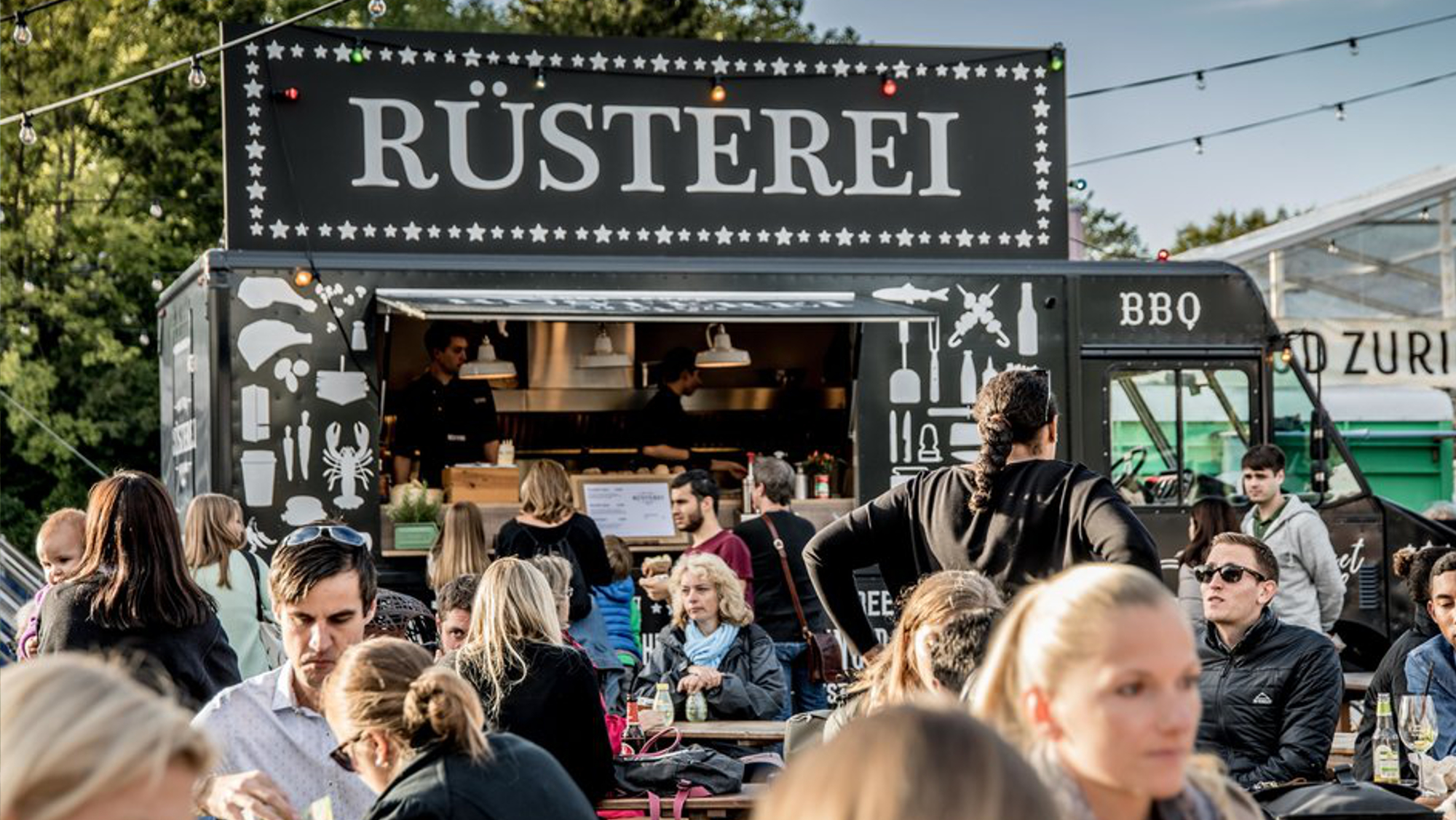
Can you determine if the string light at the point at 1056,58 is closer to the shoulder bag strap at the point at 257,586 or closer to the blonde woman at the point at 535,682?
the shoulder bag strap at the point at 257,586

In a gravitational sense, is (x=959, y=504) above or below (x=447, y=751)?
above

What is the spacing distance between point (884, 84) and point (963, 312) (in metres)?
1.41

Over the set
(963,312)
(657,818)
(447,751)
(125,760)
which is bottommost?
(657,818)

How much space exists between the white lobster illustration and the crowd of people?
5.04 feet

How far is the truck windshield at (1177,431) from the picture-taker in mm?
10938

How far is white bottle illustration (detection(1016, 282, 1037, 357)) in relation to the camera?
10.8m

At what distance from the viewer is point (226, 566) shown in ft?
24.2

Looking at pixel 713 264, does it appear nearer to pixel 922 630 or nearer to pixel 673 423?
pixel 673 423

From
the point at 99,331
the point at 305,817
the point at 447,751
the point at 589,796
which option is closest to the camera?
the point at 447,751

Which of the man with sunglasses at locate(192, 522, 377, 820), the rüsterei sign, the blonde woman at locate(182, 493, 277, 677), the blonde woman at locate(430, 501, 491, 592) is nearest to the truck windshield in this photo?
the rüsterei sign

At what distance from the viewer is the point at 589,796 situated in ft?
17.9

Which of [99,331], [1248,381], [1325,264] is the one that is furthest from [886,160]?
[1325,264]

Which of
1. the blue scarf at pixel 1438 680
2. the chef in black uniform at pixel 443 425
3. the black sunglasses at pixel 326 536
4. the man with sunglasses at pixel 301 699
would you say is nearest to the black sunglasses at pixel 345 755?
the man with sunglasses at pixel 301 699

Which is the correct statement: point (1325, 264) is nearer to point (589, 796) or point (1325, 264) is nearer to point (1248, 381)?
point (1248, 381)
